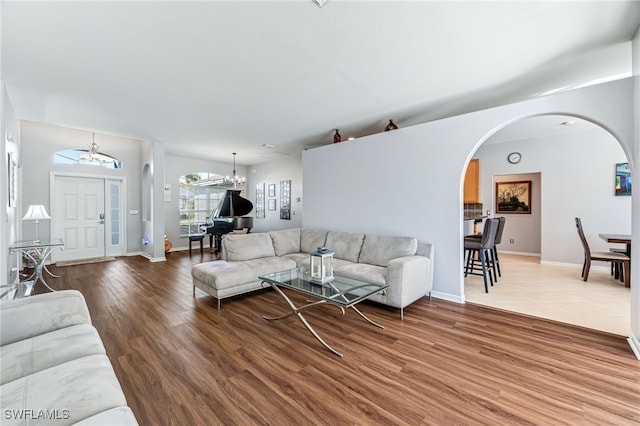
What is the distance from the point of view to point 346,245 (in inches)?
164

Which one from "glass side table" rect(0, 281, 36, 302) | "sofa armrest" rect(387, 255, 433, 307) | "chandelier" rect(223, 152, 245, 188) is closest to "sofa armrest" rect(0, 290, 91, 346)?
"glass side table" rect(0, 281, 36, 302)

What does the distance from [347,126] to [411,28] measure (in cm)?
272

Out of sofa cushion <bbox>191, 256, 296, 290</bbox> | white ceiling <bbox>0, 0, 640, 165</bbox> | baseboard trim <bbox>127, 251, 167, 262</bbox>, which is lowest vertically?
baseboard trim <bbox>127, 251, 167, 262</bbox>

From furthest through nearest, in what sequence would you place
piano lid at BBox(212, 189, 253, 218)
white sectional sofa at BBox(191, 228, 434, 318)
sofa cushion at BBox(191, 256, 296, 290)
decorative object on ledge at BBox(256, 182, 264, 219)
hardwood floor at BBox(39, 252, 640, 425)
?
decorative object on ledge at BBox(256, 182, 264, 219)
piano lid at BBox(212, 189, 253, 218)
sofa cushion at BBox(191, 256, 296, 290)
white sectional sofa at BBox(191, 228, 434, 318)
hardwood floor at BBox(39, 252, 640, 425)

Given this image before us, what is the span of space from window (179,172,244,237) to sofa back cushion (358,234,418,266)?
→ 19.4ft

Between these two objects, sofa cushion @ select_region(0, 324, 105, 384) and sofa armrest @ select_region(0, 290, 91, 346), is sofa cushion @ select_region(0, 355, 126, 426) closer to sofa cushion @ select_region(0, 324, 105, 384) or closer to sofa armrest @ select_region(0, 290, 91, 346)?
sofa cushion @ select_region(0, 324, 105, 384)

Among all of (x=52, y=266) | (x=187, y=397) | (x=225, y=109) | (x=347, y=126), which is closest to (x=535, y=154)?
(x=347, y=126)

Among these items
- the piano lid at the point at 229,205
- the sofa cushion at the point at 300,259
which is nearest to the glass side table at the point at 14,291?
the sofa cushion at the point at 300,259

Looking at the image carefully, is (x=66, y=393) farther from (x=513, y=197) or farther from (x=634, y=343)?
(x=513, y=197)

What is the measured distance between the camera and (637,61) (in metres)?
2.27

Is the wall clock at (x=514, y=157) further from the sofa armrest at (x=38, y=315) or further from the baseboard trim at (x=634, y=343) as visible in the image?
the sofa armrest at (x=38, y=315)

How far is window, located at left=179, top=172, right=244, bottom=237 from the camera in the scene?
7.88 meters

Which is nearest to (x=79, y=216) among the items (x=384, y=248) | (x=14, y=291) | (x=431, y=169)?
(x=14, y=291)

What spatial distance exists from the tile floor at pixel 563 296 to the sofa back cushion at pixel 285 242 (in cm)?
291
